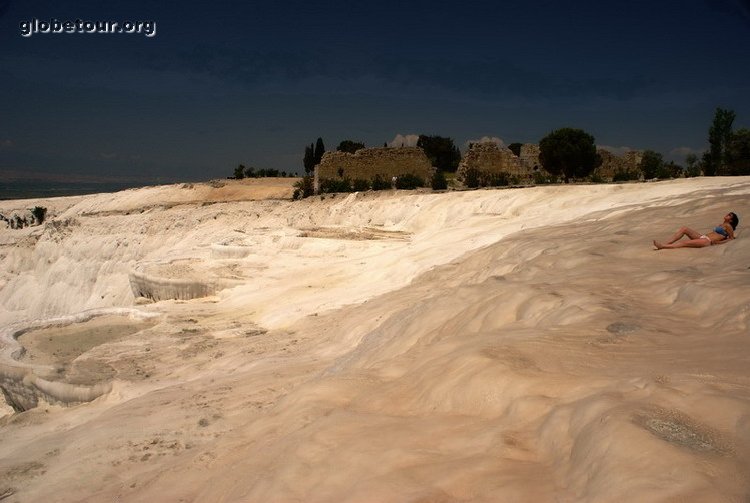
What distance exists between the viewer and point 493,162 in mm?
28656

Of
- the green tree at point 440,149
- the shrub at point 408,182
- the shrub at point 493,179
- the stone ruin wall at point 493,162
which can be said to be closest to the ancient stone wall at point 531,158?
the stone ruin wall at point 493,162

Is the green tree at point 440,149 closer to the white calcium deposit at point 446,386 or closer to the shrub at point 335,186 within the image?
the shrub at point 335,186

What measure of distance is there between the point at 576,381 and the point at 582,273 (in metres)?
3.14

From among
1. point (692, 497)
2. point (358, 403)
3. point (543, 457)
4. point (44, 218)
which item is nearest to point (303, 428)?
point (358, 403)

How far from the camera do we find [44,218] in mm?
43531

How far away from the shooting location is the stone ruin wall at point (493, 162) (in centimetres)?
2839

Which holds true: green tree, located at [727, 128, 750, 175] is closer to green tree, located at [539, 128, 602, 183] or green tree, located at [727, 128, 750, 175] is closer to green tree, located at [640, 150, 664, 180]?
green tree, located at [640, 150, 664, 180]

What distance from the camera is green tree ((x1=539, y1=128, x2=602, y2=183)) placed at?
27938 mm

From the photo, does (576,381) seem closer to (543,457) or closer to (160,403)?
(543,457)

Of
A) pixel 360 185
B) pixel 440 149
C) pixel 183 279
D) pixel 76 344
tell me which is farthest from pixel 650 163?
pixel 440 149

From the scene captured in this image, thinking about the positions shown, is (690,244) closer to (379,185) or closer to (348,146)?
(379,185)

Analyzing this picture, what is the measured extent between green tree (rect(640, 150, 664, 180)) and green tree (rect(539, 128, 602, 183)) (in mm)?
1976

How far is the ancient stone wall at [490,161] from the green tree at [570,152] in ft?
4.55

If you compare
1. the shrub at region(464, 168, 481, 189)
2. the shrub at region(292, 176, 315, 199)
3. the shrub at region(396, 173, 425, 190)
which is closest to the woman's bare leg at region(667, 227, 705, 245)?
the shrub at region(396, 173, 425, 190)
